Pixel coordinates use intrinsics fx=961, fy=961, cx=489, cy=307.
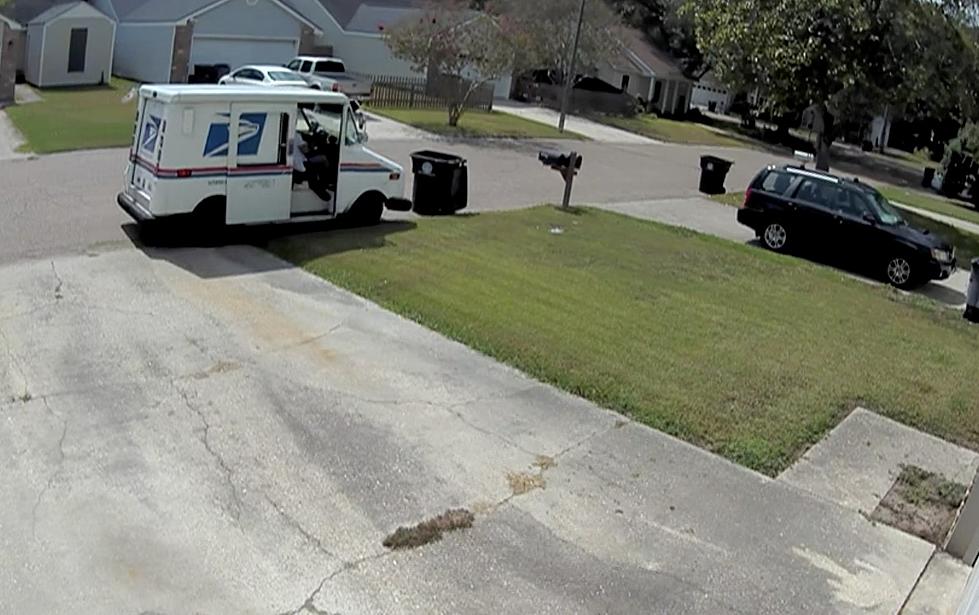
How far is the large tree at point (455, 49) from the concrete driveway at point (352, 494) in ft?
82.5

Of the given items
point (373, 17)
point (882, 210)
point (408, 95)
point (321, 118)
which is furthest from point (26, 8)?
point (882, 210)

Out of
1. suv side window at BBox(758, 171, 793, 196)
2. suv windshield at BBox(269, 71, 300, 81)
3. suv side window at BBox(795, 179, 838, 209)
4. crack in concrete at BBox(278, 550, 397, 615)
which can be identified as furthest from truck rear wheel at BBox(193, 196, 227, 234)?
suv windshield at BBox(269, 71, 300, 81)

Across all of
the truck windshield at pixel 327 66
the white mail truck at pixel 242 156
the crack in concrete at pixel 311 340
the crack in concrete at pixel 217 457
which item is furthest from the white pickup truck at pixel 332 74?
the crack in concrete at pixel 217 457

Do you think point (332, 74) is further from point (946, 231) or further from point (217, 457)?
point (217, 457)

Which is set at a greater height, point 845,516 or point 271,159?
point 271,159

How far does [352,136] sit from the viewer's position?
14219mm

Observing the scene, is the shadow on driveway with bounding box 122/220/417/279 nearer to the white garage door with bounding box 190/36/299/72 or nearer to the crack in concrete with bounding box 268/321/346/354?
the crack in concrete with bounding box 268/321/346/354

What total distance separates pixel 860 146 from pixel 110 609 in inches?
2583

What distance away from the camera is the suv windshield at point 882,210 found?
17062mm

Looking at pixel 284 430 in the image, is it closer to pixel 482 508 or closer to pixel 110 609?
pixel 482 508

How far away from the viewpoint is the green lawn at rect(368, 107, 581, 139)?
107 ft

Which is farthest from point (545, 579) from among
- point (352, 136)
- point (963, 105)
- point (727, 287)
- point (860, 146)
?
point (860, 146)

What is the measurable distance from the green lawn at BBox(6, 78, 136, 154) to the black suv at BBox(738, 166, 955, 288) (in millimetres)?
14862

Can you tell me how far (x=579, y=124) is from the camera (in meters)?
43.8
